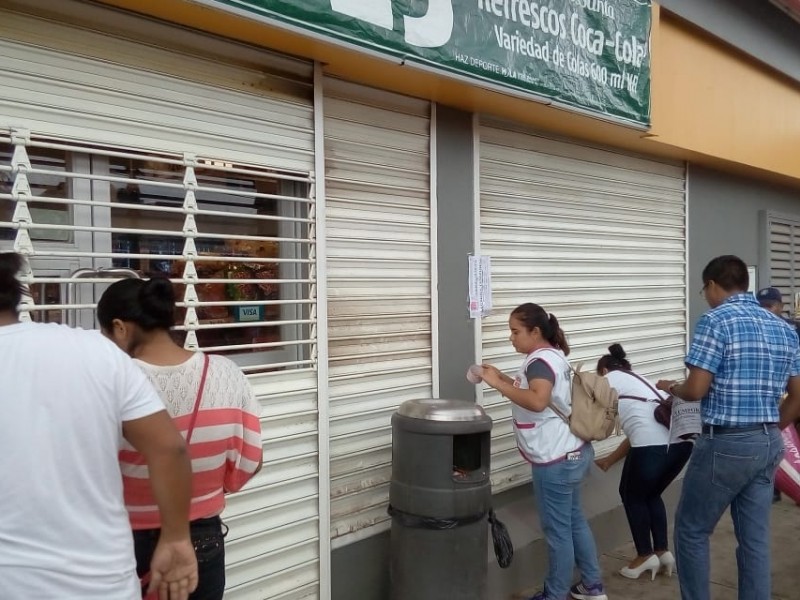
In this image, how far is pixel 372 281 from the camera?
420cm

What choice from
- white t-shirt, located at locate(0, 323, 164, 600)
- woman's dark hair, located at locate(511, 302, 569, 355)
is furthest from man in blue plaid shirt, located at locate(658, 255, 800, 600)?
white t-shirt, located at locate(0, 323, 164, 600)

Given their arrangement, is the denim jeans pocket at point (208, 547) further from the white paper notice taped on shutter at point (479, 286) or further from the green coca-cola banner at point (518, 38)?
the white paper notice taped on shutter at point (479, 286)

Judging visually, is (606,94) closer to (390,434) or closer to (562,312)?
(562,312)

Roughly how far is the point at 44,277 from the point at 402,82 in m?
2.25

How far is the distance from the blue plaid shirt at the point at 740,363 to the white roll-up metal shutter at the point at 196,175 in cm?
205

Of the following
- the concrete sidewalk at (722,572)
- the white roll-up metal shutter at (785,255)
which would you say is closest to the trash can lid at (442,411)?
the concrete sidewalk at (722,572)

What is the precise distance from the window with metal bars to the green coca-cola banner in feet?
2.66

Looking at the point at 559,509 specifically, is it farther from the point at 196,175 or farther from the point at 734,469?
the point at 196,175

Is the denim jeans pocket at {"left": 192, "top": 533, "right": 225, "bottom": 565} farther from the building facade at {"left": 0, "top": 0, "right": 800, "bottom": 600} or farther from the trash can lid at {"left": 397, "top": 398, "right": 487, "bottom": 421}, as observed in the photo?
→ the trash can lid at {"left": 397, "top": 398, "right": 487, "bottom": 421}

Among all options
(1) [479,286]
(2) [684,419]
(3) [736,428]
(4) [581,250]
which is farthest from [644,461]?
(4) [581,250]

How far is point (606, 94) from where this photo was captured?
5102 mm

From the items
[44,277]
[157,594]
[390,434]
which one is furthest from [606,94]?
[157,594]

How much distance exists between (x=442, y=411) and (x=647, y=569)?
2228mm

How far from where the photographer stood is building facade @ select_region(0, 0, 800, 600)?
3.05m
